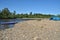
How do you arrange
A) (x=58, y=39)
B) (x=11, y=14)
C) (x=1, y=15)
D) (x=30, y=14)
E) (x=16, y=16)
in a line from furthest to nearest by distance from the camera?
(x=30, y=14) → (x=16, y=16) → (x=11, y=14) → (x=1, y=15) → (x=58, y=39)

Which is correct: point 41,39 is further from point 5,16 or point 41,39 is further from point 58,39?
point 5,16

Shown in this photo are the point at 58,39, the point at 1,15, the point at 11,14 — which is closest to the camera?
the point at 58,39

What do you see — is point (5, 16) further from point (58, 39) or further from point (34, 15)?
point (58, 39)

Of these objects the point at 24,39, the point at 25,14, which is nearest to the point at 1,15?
the point at 25,14

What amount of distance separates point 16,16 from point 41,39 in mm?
136023

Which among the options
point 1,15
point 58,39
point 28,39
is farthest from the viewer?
point 1,15

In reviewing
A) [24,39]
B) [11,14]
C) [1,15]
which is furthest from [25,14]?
[24,39]

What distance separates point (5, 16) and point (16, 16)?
21.0 metres

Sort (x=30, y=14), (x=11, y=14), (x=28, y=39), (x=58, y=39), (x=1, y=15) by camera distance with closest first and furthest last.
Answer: (x=58, y=39)
(x=28, y=39)
(x=1, y=15)
(x=11, y=14)
(x=30, y=14)

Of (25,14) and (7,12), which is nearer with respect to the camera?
(7,12)

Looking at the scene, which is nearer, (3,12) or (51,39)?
(51,39)

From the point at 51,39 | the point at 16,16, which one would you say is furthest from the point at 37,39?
the point at 16,16

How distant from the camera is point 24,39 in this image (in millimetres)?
11508

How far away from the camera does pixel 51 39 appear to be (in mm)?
10750
